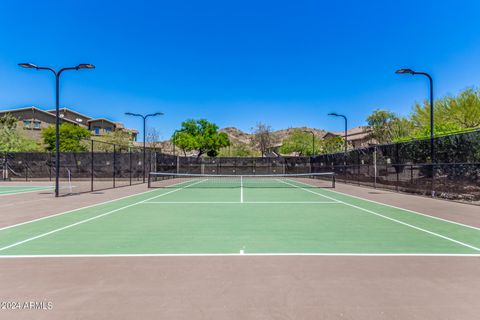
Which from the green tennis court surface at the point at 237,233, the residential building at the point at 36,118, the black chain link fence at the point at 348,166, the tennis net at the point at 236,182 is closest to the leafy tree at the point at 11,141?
the black chain link fence at the point at 348,166

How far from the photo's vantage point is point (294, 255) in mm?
6512

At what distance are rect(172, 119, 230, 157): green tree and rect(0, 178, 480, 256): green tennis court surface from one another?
2998 inches

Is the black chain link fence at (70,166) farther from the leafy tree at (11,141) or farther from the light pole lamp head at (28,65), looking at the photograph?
the light pole lamp head at (28,65)

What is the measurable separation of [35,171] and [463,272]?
1677 inches

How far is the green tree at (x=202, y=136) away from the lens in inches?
3476

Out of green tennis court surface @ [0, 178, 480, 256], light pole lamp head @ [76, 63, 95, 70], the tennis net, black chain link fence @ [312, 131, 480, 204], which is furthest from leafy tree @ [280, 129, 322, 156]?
green tennis court surface @ [0, 178, 480, 256]

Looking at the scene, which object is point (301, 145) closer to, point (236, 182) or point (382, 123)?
point (382, 123)

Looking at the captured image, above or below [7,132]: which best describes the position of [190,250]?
below

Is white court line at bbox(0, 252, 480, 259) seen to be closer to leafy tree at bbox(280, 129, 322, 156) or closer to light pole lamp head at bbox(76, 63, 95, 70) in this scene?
light pole lamp head at bbox(76, 63, 95, 70)

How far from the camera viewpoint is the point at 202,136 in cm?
9069

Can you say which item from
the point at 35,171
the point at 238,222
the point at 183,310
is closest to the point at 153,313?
the point at 183,310

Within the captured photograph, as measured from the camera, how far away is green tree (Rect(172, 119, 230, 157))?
8829 centimetres

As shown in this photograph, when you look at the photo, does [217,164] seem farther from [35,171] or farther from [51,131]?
[51,131]

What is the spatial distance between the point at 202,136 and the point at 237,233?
82992 mm
